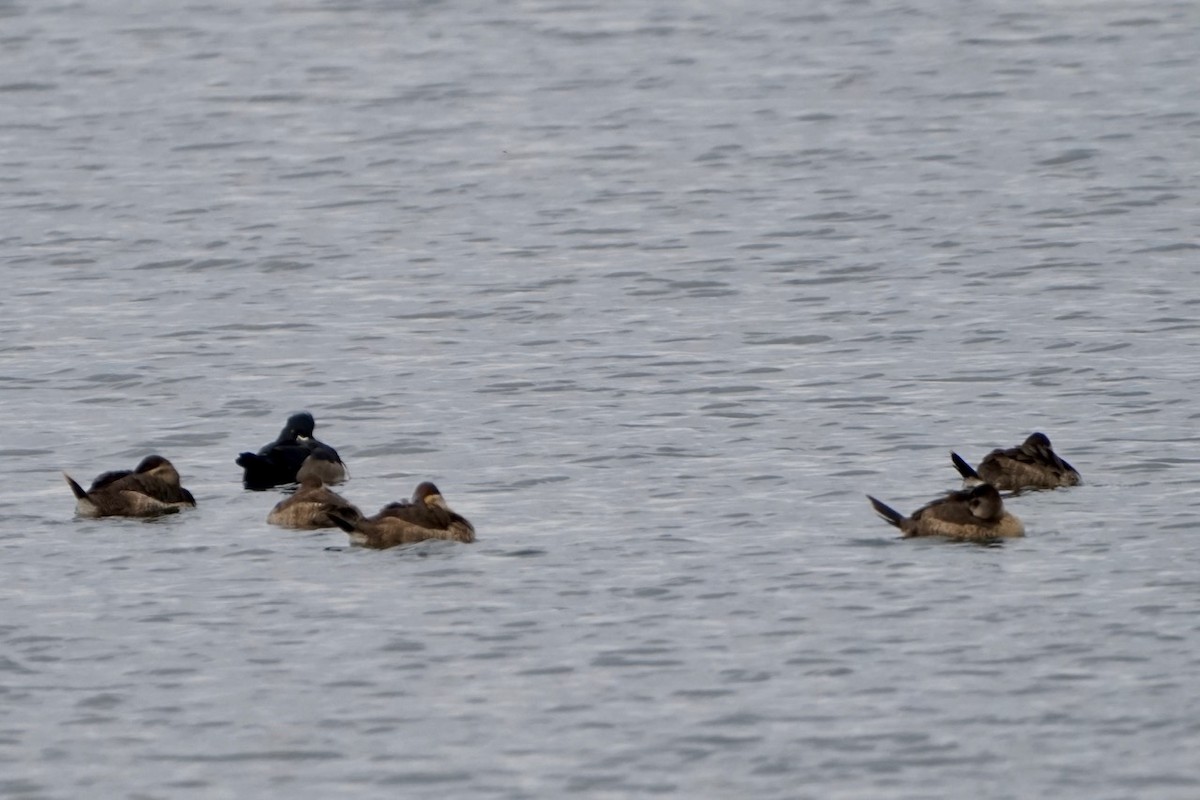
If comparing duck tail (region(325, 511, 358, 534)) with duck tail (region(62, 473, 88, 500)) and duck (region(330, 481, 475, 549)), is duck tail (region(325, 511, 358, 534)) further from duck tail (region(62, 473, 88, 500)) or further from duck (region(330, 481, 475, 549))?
duck tail (region(62, 473, 88, 500))

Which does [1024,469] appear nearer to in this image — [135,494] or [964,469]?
[964,469]

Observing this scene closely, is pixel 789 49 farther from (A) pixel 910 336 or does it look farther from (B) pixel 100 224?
(A) pixel 910 336

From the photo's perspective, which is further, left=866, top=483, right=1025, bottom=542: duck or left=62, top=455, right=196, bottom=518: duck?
left=62, top=455, right=196, bottom=518: duck

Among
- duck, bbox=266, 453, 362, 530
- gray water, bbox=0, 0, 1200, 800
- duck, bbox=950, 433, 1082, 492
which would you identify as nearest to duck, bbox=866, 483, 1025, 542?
gray water, bbox=0, 0, 1200, 800

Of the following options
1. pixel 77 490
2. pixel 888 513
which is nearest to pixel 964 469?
pixel 888 513

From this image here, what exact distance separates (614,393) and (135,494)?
538cm

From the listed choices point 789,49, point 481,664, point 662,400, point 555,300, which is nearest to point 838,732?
point 481,664

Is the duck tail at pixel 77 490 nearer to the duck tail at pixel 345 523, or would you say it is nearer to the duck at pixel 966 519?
the duck tail at pixel 345 523

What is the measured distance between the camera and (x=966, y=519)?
14.7 m

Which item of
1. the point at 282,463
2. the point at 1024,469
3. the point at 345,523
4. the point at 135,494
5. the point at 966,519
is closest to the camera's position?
the point at 966,519

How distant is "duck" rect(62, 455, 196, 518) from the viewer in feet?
52.1

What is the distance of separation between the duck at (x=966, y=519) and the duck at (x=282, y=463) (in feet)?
14.2

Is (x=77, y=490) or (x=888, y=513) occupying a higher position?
(x=77, y=490)

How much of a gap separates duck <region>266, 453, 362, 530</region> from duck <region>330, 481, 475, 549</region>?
0.24 metres
